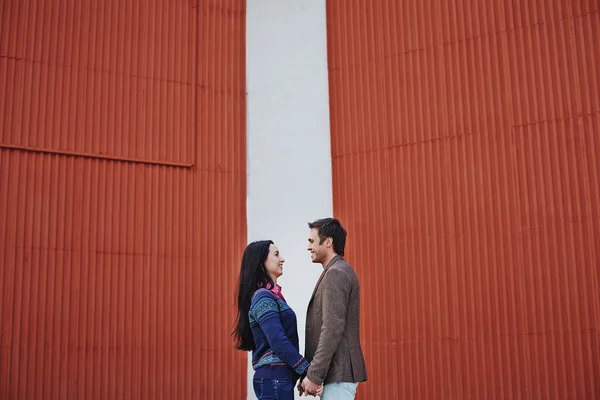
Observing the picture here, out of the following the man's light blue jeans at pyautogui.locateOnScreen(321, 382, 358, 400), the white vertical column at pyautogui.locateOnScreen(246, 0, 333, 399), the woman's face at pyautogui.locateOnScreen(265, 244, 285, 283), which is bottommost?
the man's light blue jeans at pyautogui.locateOnScreen(321, 382, 358, 400)

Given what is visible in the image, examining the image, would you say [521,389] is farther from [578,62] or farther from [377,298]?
[578,62]

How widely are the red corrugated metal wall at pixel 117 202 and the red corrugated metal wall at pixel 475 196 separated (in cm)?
185

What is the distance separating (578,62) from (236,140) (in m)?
4.55

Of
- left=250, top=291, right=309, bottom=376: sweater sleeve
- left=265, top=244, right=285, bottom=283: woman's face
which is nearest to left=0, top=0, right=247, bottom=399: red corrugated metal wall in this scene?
left=265, top=244, right=285, bottom=283: woman's face

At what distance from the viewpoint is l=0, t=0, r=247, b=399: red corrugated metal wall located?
9297mm

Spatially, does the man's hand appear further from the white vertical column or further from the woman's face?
the white vertical column

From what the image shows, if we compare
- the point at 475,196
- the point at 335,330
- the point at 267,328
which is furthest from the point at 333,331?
the point at 475,196

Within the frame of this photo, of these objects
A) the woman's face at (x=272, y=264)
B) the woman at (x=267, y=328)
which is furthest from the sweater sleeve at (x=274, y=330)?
the woman's face at (x=272, y=264)

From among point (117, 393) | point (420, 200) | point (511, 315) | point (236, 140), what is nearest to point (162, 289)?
point (117, 393)

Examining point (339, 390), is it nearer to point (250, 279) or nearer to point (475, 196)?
point (250, 279)

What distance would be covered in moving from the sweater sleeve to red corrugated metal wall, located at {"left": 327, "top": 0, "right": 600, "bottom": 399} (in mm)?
4704

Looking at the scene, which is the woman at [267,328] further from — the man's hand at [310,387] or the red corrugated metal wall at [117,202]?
the red corrugated metal wall at [117,202]

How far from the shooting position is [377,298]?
1002 centimetres

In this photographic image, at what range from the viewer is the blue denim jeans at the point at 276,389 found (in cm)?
500
